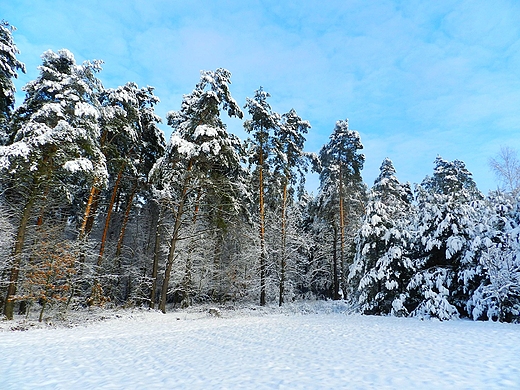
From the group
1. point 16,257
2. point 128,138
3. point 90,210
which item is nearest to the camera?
point 16,257

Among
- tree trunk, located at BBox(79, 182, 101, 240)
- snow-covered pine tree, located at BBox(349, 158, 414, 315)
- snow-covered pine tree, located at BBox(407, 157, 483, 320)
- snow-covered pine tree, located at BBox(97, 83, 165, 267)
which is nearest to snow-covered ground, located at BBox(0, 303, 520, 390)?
snow-covered pine tree, located at BBox(407, 157, 483, 320)

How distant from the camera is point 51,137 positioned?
11016 mm

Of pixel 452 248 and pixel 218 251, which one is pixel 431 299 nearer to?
pixel 452 248

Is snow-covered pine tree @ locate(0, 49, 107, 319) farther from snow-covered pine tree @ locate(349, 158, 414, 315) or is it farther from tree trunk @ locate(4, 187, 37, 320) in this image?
snow-covered pine tree @ locate(349, 158, 414, 315)

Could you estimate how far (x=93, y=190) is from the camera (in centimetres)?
1411

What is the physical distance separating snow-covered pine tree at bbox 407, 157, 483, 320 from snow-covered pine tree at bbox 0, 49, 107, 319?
14148 millimetres

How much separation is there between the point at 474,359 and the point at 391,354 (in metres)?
1.34

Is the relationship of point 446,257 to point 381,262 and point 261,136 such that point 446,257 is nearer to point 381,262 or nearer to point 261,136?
point 381,262

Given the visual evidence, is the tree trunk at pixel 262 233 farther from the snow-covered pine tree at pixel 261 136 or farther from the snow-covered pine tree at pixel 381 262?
the snow-covered pine tree at pixel 381 262

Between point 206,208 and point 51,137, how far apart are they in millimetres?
9743

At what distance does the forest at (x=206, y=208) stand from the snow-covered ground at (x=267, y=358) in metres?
2.80

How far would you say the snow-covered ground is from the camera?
4.34 meters

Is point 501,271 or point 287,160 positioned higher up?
point 287,160

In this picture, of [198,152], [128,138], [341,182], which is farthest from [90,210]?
[341,182]
